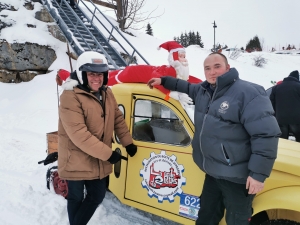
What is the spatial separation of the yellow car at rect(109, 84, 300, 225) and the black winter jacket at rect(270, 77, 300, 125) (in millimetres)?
1884

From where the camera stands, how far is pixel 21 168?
4930mm

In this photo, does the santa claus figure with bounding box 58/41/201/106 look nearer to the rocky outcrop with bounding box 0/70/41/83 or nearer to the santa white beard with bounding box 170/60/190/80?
the santa white beard with bounding box 170/60/190/80

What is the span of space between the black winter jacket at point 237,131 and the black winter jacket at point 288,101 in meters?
3.05

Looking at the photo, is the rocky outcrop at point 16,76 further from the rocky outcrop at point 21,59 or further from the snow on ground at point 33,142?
the snow on ground at point 33,142

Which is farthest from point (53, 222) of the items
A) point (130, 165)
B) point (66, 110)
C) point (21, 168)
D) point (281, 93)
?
point (281, 93)

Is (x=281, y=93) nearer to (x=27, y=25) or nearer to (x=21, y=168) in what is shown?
(x=21, y=168)

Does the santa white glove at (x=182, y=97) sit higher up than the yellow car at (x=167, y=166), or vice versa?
the santa white glove at (x=182, y=97)

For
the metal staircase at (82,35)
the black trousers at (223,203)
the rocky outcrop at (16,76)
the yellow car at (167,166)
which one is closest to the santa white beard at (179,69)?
the yellow car at (167,166)

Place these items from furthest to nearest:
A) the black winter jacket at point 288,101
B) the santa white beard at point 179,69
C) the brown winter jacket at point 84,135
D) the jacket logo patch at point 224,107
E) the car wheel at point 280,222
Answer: the black winter jacket at point 288,101 → the santa white beard at point 179,69 → the brown winter jacket at point 84,135 → the car wheel at point 280,222 → the jacket logo patch at point 224,107

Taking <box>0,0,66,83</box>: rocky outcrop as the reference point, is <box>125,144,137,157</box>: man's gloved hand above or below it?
below

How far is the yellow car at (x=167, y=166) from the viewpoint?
243 centimetres

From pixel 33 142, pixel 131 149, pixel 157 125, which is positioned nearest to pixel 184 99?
pixel 157 125

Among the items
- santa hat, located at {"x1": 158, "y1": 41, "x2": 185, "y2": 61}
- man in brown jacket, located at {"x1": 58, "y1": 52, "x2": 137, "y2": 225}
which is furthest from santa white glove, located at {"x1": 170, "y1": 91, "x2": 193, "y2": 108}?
man in brown jacket, located at {"x1": 58, "y1": 52, "x2": 137, "y2": 225}

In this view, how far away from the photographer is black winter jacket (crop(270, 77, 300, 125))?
4.71 m
